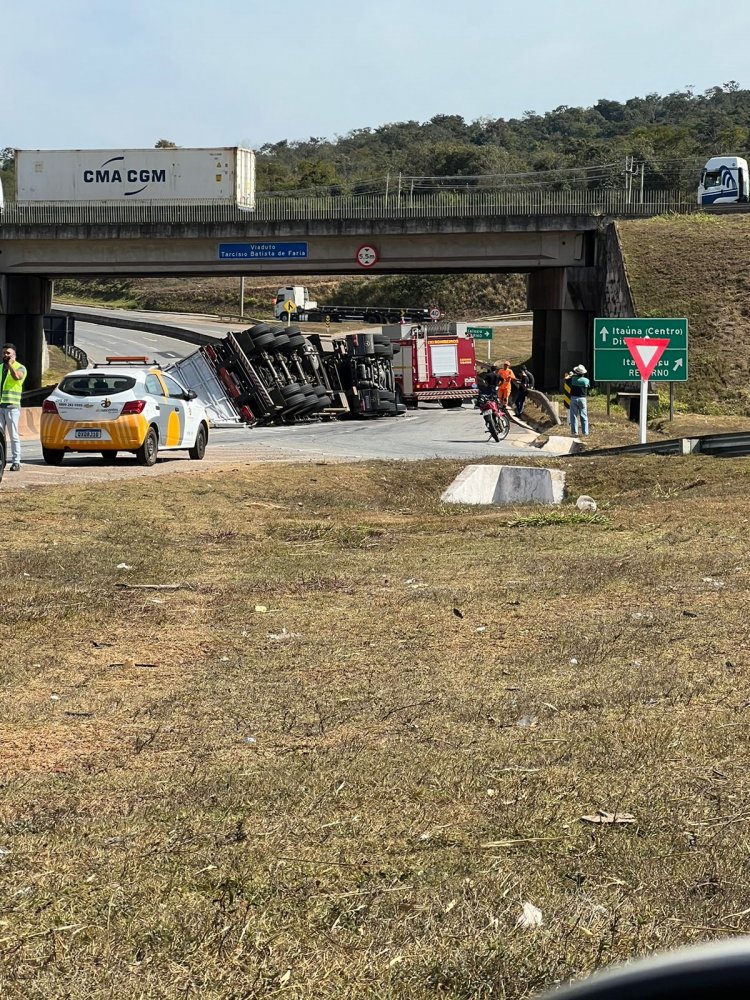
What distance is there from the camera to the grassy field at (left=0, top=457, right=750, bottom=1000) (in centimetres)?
379

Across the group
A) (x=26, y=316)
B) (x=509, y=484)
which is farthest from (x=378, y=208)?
(x=509, y=484)

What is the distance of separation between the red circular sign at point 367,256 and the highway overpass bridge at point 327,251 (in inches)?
2.0

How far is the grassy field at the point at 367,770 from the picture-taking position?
3.79 m

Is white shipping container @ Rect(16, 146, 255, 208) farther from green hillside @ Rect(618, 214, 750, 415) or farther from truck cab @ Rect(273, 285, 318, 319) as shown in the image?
truck cab @ Rect(273, 285, 318, 319)

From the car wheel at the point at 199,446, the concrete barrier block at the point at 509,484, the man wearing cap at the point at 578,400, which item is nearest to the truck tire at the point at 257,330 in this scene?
the man wearing cap at the point at 578,400

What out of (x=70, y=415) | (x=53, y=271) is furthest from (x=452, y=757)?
(x=53, y=271)

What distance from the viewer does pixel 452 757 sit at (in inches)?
219

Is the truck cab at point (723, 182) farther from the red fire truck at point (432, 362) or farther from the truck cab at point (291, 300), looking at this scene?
the truck cab at point (291, 300)

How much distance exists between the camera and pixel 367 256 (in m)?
60.4

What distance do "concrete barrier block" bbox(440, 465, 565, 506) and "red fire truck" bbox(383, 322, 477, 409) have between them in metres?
30.4

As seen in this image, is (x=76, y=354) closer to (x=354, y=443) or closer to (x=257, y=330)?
(x=257, y=330)

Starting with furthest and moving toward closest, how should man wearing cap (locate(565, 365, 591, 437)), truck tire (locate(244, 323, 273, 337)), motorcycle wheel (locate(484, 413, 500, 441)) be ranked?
truck tire (locate(244, 323, 273, 337))
man wearing cap (locate(565, 365, 591, 437))
motorcycle wheel (locate(484, 413, 500, 441))

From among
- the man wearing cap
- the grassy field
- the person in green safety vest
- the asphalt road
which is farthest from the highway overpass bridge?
the grassy field

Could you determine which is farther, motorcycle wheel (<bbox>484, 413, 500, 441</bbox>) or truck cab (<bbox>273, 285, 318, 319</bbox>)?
truck cab (<bbox>273, 285, 318, 319</bbox>)
